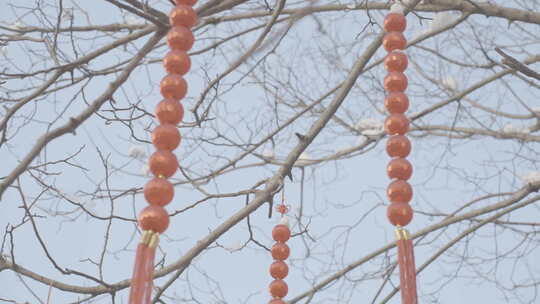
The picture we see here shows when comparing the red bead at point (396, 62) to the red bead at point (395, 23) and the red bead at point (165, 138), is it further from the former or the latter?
the red bead at point (165, 138)

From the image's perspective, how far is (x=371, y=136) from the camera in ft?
4.67

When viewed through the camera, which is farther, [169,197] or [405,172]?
[405,172]

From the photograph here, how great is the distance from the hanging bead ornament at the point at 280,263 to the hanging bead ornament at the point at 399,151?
0.21 meters

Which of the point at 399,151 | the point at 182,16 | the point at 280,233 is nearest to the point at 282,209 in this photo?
the point at 280,233

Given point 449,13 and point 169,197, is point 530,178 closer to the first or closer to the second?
point 449,13

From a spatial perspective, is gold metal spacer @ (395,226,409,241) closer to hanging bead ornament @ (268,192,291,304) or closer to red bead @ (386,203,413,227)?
red bead @ (386,203,413,227)

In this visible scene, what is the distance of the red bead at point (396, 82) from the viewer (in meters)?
0.80

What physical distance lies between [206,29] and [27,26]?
385 millimetres

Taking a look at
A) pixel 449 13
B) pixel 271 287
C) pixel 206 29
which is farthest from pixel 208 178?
pixel 449 13

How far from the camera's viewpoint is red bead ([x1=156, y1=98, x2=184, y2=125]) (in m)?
0.69

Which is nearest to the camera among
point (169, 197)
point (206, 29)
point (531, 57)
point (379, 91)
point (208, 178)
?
point (169, 197)

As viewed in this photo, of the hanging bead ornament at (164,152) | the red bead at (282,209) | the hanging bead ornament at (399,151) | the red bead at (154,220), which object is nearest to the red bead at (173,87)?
the hanging bead ornament at (164,152)

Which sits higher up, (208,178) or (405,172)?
(208,178)

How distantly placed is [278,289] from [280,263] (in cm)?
4
